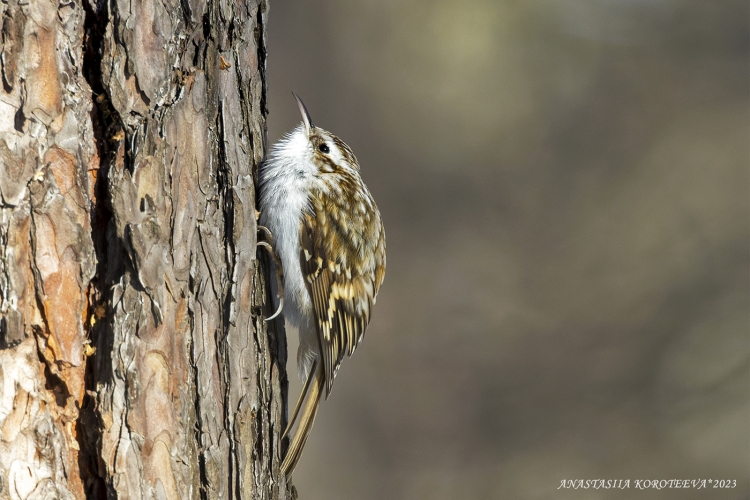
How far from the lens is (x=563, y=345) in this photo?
6660 mm

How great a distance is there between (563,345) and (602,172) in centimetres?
183

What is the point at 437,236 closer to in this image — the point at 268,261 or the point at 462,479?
the point at 462,479

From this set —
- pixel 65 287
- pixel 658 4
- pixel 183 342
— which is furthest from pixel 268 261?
pixel 658 4

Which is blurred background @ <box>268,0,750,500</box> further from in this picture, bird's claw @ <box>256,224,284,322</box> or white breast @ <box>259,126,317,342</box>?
bird's claw @ <box>256,224,284,322</box>

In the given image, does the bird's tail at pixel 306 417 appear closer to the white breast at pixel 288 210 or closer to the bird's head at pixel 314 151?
the white breast at pixel 288 210

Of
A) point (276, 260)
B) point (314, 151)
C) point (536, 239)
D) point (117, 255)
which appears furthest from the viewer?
point (536, 239)

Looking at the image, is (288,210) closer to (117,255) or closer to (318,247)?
(318,247)

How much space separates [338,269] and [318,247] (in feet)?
0.47

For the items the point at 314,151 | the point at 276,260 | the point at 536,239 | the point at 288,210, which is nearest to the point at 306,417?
the point at 276,260

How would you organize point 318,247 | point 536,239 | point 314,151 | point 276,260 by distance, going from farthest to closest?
1. point 536,239
2. point 314,151
3. point 318,247
4. point 276,260

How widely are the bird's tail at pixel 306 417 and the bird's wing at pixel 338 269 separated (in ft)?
0.14

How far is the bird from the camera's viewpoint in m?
2.32

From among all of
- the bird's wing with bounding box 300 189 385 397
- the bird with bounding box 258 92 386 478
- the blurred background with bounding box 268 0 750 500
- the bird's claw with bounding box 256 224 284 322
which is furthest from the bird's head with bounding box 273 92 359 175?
the blurred background with bounding box 268 0 750 500

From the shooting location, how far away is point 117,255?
157 cm
